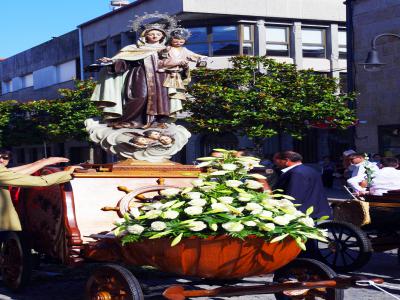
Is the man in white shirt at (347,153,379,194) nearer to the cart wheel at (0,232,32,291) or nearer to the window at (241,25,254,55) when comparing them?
the cart wheel at (0,232,32,291)

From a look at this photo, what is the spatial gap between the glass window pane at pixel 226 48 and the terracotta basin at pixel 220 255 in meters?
32.7

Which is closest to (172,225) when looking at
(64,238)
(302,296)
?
(302,296)

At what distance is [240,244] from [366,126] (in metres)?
24.6

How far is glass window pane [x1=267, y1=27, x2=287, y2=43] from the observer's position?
38.3 m

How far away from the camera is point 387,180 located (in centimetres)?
966

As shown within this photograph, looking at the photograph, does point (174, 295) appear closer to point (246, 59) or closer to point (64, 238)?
point (64, 238)

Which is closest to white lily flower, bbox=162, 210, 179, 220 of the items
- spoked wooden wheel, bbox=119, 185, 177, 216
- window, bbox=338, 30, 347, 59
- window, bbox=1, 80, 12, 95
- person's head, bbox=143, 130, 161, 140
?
spoked wooden wheel, bbox=119, 185, 177, 216

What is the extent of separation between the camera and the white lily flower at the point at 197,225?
5000 mm

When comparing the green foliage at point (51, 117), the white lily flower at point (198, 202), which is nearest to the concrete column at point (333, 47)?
the green foliage at point (51, 117)

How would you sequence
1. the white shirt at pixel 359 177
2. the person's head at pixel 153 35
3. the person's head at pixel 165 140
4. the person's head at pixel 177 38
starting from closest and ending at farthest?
1. the person's head at pixel 165 140
2. the person's head at pixel 177 38
3. the person's head at pixel 153 35
4. the white shirt at pixel 359 177

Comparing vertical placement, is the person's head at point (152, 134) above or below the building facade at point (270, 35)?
below

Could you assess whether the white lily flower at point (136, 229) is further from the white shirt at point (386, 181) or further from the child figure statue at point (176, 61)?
the white shirt at point (386, 181)

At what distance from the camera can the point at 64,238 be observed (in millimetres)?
6707

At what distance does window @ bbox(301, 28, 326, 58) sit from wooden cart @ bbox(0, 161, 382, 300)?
1258 inches
